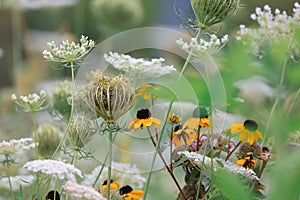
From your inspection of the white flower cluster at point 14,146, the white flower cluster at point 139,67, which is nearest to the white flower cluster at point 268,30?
the white flower cluster at point 139,67

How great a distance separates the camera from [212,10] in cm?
56

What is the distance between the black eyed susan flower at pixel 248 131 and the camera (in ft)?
1.82

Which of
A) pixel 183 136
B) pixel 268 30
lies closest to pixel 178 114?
pixel 183 136

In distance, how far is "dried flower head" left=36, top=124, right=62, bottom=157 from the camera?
2.64 feet

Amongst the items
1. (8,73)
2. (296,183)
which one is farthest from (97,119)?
(8,73)

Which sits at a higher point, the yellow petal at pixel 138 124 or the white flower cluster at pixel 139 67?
the white flower cluster at pixel 139 67

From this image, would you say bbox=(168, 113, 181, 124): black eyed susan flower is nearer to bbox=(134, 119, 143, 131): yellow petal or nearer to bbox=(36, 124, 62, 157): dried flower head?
bbox=(134, 119, 143, 131): yellow petal

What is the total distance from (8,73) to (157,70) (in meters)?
1.86

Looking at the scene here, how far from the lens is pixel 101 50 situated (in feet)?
4.88

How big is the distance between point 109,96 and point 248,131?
0.12 m

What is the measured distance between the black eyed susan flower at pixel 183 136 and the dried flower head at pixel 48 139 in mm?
258

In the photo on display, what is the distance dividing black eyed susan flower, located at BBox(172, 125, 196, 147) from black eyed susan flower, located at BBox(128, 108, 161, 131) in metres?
0.02

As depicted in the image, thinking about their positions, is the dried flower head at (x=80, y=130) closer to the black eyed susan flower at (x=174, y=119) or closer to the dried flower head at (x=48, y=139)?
the black eyed susan flower at (x=174, y=119)

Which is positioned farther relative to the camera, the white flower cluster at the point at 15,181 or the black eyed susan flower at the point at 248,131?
the white flower cluster at the point at 15,181
